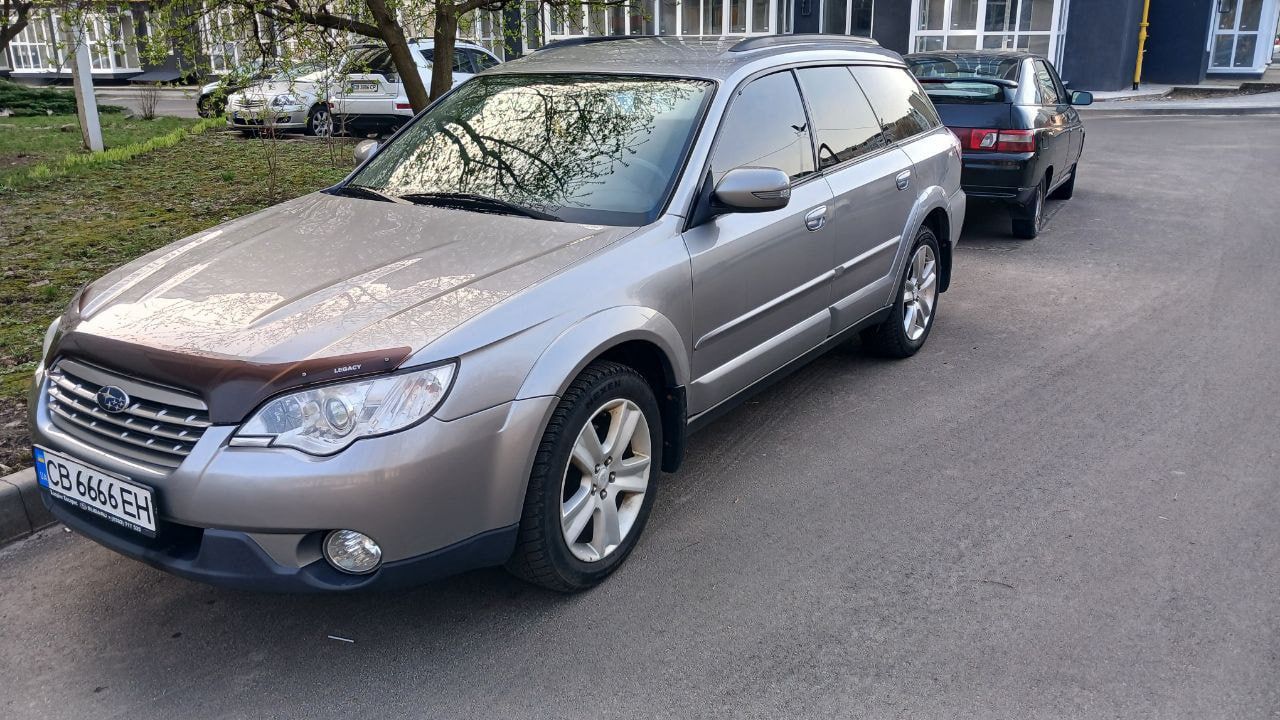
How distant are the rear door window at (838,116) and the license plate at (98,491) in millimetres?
3143

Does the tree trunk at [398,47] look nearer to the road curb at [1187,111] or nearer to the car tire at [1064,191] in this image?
the car tire at [1064,191]

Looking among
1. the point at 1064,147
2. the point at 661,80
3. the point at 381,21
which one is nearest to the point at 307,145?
the point at 381,21

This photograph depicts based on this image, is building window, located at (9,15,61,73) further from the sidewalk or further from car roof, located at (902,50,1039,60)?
car roof, located at (902,50,1039,60)

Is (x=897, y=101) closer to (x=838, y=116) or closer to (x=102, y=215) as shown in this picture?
(x=838, y=116)

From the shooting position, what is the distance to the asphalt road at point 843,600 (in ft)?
9.72

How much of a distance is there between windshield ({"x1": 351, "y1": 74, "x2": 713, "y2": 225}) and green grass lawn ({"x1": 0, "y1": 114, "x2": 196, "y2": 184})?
7.68 metres

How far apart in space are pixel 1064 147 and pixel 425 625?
8.51 metres

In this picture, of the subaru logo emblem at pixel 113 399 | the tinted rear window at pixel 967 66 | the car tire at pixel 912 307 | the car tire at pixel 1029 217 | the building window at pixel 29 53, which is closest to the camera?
the subaru logo emblem at pixel 113 399

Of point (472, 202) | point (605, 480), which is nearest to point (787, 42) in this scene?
point (472, 202)

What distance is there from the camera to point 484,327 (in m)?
3.00

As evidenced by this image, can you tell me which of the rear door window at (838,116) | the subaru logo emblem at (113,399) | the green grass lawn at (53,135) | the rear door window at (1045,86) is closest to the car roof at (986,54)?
the rear door window at (1045,86)

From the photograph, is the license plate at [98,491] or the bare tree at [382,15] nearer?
the license plate at [98,491]

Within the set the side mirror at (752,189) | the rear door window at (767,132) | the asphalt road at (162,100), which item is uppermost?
the rear door window at (767,132)

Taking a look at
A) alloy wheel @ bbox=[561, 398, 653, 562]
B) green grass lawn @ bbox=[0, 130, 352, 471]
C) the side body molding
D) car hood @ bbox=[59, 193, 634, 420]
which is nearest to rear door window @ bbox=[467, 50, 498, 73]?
green grass lawn @ bbox=[0, 130, 352, 471]
